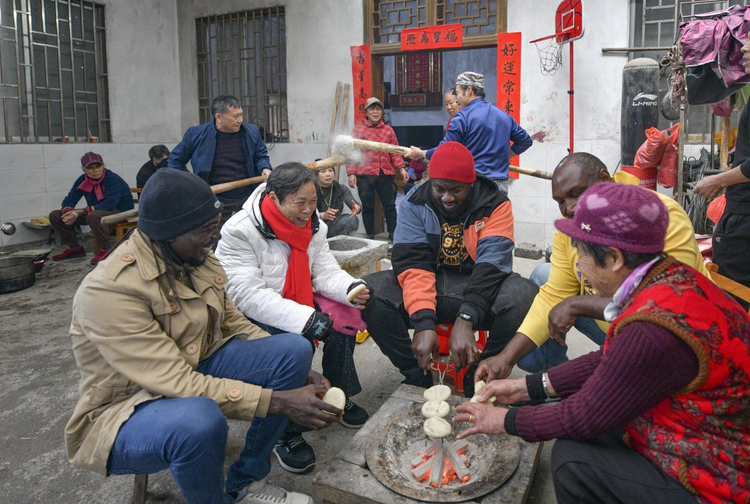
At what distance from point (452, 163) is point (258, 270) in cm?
105

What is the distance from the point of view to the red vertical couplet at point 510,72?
6422 mm

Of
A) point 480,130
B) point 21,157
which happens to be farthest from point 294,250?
point 21,157

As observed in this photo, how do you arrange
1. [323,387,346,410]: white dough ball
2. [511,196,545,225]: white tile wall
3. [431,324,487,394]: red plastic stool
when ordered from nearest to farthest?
[323,387,346,410]: white dough ball < [431,324,487,394]: red plastic stool < [511,196,545,225]: white tile wall

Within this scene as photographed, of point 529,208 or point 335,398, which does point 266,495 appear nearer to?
point 335,398

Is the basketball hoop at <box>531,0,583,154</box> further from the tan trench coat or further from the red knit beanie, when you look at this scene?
the tan trench coat

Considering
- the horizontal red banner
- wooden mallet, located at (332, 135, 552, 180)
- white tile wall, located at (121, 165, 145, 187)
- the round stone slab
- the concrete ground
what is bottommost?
the concrete ground

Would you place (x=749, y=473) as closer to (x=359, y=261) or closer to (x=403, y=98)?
(x=359, y=261)

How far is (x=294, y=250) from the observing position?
8.68 ft

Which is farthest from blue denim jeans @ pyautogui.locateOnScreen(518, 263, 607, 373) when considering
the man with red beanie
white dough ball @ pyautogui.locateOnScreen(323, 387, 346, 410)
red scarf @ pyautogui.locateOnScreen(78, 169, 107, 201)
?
red scarf @ pyautogui.locateOnScreen(78, 169, 107, 201)

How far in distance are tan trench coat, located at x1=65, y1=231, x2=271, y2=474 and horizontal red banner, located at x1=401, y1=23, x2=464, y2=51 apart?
5616 mm

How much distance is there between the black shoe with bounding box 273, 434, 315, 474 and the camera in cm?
240

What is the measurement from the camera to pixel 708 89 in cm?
383

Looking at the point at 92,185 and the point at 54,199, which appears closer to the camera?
the point at 92,185

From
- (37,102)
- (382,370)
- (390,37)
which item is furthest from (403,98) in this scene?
(382,370)
